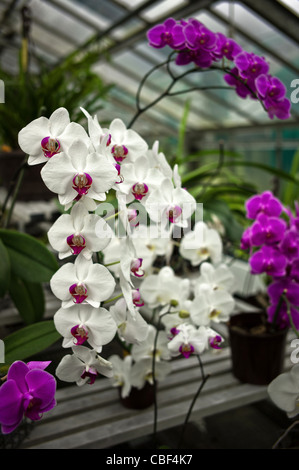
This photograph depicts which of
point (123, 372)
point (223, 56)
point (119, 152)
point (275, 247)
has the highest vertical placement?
point (223, 56)

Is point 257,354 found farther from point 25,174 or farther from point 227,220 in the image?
point 25,174

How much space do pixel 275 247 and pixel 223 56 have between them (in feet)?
0.98

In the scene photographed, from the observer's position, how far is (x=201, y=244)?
0.69 m

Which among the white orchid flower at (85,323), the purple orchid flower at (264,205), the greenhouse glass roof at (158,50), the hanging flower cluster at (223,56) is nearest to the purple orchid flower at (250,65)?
the hanging flower cluster at (223,56)

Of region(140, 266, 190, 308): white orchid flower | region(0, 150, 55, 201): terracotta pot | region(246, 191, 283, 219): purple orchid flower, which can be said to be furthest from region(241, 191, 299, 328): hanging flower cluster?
region(0, 150, 55, 201): terracotta pot

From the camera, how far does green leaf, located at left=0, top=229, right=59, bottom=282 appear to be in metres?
0.63

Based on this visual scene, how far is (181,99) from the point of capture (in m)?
4.64

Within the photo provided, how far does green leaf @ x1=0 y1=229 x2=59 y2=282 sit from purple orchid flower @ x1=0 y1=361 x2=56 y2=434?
0.25 m

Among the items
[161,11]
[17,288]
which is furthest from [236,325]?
[161,11]

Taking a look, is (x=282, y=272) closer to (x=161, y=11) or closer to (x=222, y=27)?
(x=222, y=27)

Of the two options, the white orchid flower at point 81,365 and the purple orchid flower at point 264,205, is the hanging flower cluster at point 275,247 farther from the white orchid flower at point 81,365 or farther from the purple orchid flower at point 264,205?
the white orchid flower at point 81,365

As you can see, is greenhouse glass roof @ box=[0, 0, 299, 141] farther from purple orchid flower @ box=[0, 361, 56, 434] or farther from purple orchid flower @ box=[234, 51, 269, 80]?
purple orchid flower @ box=[0, 361, 56, 434]

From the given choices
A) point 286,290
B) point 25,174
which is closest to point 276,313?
point 286,290

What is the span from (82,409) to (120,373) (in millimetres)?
89
